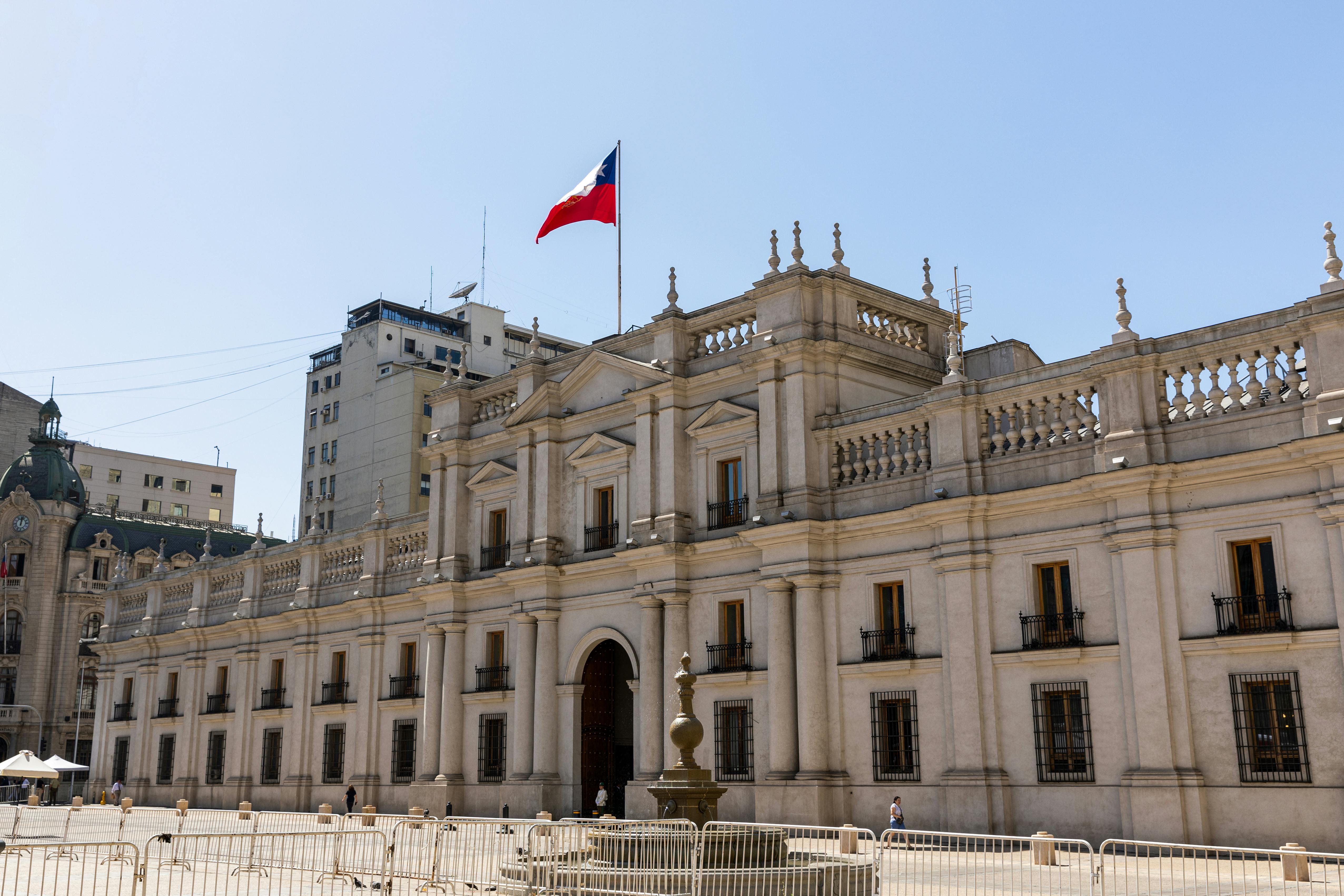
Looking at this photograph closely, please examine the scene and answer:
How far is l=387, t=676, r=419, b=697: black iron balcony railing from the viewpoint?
1662 inches

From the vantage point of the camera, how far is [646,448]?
34.6 metres

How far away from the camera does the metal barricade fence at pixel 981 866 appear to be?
15.6 meters

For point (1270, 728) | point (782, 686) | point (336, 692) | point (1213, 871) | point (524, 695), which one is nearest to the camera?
point (1213, 871)

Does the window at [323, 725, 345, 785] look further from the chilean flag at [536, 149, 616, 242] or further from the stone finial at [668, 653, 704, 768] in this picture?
the stone finial at [668, 653, 704, 768]

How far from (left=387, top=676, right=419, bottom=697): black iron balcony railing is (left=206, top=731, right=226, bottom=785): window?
1190 cm

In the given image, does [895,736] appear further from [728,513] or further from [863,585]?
[728,513]

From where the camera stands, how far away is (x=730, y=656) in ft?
105

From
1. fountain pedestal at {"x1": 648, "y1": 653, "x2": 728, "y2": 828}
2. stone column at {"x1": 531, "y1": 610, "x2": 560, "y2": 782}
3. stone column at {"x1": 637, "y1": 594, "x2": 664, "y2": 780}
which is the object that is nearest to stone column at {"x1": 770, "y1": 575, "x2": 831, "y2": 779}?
stone column at {"x1": 637, "y1": 594, "x2": 664, "y2": 780}

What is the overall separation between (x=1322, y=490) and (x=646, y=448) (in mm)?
17239

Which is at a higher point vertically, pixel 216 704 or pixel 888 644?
pixel 888 644

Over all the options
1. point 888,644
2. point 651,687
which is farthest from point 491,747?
point 888,644

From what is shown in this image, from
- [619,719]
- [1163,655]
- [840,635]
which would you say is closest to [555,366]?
[619,719]

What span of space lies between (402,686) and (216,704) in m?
13.4

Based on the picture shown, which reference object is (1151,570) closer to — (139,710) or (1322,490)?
(1322,490)
